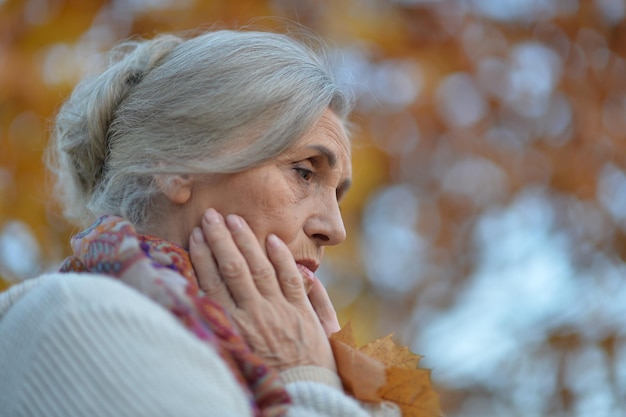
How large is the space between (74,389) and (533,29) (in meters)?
4.94

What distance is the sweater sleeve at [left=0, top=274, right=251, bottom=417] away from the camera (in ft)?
4.94

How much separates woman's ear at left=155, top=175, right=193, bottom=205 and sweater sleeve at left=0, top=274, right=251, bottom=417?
0.51 metres

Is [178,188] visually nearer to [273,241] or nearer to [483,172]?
[273,241]

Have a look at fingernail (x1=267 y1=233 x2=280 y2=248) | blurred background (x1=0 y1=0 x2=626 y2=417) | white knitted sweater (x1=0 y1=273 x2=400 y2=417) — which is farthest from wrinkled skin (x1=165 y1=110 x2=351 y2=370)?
blurred background (x1=0 y1=0 x2=626 y2=417)

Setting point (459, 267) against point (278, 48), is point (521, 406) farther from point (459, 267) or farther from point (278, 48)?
point (278, 48)

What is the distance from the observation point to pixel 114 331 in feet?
5.11

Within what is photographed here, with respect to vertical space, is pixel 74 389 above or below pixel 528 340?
below

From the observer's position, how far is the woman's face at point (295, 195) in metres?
2.12

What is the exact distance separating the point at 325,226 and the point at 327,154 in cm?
19

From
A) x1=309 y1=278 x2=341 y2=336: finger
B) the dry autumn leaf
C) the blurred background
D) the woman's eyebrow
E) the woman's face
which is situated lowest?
the dry autumn leaf

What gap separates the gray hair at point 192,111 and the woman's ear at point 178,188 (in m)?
0.02

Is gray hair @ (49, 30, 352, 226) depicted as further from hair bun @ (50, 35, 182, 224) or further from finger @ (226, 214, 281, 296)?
finger @ (226, 214, 281, 296)

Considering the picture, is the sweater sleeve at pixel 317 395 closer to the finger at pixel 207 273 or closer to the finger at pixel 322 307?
the finger at pixel 207 273

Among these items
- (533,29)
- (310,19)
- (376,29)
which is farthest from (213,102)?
(533,29)
